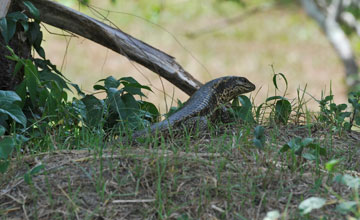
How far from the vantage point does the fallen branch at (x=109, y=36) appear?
4758 mm

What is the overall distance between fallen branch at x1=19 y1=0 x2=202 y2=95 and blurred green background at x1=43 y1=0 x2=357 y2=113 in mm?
7436

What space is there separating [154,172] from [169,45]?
11.6m

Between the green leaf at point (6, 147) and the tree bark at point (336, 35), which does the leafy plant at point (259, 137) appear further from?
the tree bark at point (336, 35)

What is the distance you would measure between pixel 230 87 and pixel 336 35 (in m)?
7.13

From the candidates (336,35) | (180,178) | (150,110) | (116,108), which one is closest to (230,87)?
(150,110)

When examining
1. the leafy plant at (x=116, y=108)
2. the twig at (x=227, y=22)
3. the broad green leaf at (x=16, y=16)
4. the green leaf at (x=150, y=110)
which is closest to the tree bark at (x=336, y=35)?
the twig at (x=227, y=22)

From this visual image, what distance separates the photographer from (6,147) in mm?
3334

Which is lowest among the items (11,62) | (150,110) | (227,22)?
(150,110)

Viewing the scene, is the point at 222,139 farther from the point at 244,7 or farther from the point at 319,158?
the point at 244,7

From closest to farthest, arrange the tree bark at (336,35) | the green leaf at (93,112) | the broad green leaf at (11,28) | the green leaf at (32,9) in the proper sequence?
the green leaf at (93,112)
the broad green leaf at (11,28)
the green leaf at (32,9)
the tree bark at (336,35)

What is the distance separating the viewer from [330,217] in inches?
111

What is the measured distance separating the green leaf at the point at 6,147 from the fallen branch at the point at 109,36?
166 cm

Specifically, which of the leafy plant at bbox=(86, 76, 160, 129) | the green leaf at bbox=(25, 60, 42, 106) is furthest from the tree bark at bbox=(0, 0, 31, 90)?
the leafy plant at bbox=(86, 76, 160, 129)

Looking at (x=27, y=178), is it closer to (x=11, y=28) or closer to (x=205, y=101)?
(x=11, y=28)
